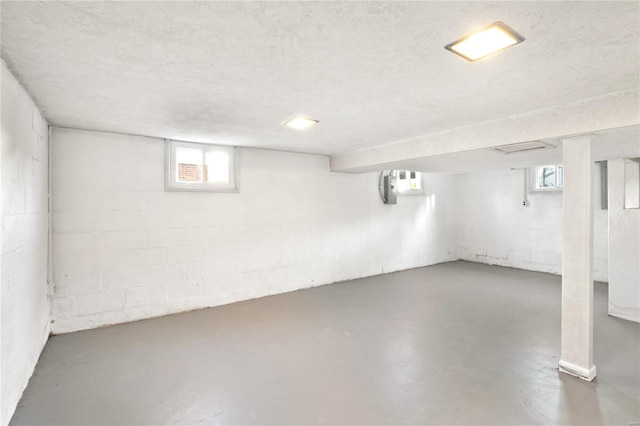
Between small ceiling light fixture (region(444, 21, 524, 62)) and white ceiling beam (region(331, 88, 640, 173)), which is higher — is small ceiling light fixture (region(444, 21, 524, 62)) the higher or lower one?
the higher one

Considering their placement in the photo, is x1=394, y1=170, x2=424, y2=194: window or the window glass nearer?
the window glass

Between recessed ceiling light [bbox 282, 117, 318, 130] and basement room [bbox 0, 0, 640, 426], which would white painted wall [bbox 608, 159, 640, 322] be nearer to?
basement room [bbox 0, 0, 640, 426]

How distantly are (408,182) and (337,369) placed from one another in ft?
15.8

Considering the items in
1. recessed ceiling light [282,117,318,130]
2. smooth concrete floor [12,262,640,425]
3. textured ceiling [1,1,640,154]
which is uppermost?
recessed ceiling light [282,117,318,130]

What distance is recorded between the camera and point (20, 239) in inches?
82.1

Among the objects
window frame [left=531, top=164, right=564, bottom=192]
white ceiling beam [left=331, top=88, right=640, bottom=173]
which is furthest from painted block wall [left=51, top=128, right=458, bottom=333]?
window frame [left=531, top=164, right=564, bottom=192]

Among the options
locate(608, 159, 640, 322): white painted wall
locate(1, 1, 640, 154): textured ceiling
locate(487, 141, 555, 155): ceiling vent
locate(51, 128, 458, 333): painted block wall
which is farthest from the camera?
locate(608, 159, 640, 322): white painted wall

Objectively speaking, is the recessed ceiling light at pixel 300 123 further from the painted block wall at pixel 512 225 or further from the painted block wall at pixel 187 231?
the painted block wall at pixel 512 225

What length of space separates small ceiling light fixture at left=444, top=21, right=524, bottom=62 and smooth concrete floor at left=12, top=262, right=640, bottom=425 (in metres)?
2.10

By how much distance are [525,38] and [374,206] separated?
4.40 m

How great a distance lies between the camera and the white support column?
2.41m

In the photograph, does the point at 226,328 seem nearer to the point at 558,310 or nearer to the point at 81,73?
the point at 81,73

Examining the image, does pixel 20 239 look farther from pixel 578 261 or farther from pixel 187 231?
pixel 578 261

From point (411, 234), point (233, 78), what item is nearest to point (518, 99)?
point (233, 78)
